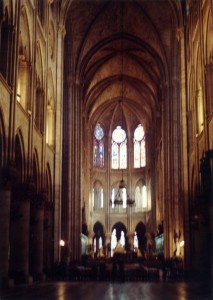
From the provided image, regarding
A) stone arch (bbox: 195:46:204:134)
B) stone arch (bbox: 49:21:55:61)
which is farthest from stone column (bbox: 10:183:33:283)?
stone arch (bbox: 49:21:55:61)

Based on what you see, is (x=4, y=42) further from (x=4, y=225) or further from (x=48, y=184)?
(x=48, y=184)

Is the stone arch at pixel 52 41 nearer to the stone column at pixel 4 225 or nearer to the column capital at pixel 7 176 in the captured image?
the column capital at pixel 7 176

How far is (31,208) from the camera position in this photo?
2683cm

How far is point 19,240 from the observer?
23625mm

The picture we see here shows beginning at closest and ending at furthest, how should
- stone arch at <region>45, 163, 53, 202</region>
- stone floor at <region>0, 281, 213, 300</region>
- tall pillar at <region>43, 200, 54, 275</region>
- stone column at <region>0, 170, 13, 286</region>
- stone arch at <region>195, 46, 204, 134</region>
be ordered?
stone floor at <region>0, 281, 213, 300</region> < stone column at <region>0, 170, 13, 286</region> < stone arch at <region>195, 46, 204, 134</region> < tall pillar at <region>43, 200, 54, 275</region> < stone arch at <region>45, 163, 53, 202</region>

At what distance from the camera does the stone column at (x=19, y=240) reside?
77.5 ft

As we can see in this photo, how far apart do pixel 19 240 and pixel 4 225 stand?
14.6 feet

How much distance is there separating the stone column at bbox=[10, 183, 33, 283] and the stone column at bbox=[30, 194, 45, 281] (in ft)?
9.75

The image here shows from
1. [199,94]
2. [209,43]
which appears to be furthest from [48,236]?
[209,43]

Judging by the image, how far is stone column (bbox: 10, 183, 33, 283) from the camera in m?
23.6

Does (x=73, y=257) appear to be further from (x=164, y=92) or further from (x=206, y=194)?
(x=206, y=194)

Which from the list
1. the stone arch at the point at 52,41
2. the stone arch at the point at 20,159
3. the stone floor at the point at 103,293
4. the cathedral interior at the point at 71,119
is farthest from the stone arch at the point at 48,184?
the stone floor at the point at 103,293

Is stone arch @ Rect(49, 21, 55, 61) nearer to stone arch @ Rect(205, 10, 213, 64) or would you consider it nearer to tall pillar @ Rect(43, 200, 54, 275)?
tall pillar @ Rect(43, 200, 54, 275)

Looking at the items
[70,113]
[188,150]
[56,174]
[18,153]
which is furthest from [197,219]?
[70,113]
